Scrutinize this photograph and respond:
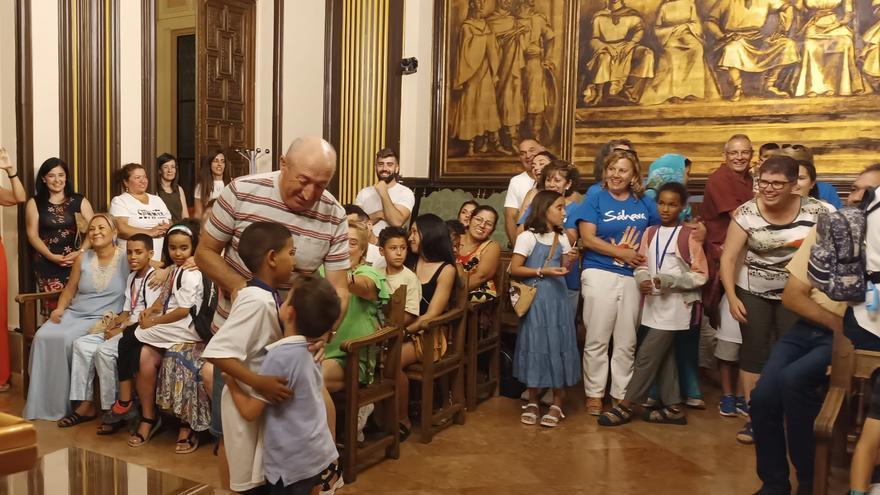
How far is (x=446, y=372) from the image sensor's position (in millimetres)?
5164

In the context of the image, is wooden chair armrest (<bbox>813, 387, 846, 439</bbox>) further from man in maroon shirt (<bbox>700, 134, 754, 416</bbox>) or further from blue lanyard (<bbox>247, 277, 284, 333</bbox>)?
blue lanyard (<bbox>247, 277, 284, 333</bbox>)

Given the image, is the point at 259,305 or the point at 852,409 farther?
the point at 852,409

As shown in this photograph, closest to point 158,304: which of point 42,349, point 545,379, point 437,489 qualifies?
point 42,349

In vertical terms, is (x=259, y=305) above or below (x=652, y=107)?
below

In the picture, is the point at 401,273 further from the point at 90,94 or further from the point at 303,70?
the point at 303,70

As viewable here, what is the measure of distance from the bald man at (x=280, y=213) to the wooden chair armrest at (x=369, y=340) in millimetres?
780

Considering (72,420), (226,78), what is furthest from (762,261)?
(226,78)

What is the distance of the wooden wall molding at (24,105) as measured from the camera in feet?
21.5

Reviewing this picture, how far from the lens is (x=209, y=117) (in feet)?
27.9

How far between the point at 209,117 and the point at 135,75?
1169 millimetres

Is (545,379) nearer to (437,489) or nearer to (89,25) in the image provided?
(437,489)

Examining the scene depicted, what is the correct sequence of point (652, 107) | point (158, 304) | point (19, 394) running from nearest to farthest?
point (158, 304)
point (19, 394)
point (652, 107)

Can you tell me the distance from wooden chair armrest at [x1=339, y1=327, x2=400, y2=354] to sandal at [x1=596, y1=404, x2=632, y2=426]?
5.47 ft

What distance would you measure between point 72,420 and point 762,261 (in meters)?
4.56
